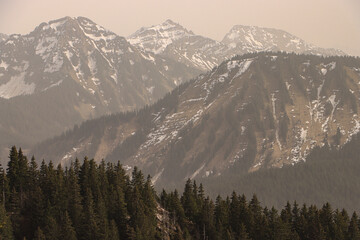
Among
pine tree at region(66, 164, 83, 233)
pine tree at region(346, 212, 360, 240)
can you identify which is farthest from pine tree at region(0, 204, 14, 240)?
pine tree at region(346, 212, 360, 240)

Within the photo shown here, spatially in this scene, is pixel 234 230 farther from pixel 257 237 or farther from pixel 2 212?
pixel 2 212

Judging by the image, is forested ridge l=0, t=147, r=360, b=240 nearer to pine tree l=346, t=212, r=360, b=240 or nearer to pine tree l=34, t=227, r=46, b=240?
pine tree l=34, t=227, r=46, b=240

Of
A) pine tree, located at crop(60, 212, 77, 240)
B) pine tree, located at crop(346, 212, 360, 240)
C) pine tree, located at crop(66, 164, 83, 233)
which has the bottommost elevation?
pine tree, located at crop(346, 212, 360, 240)

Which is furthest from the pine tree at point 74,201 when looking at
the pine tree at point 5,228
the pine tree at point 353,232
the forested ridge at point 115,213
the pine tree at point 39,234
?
the pine tree at point 353,232

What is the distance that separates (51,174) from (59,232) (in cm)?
2009

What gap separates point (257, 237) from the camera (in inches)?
5950

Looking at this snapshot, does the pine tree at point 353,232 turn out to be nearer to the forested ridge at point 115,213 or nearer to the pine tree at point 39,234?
→ the forested ridge at point 115,213

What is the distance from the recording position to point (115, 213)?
5315 inches

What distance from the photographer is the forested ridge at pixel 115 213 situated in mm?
126250

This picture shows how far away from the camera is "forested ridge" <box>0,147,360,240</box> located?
12625 cm

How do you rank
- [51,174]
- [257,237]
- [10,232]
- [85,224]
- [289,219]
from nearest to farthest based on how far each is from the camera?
[10,232]
[85,224]
[51,174]
[257,237]
[289,219]

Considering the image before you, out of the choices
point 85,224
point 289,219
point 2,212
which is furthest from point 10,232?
point 289,219

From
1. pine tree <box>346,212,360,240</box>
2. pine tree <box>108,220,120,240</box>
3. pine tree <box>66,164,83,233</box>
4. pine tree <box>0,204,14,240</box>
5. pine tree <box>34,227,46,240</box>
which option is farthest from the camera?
pine tree <box>346,212,360,240</box>

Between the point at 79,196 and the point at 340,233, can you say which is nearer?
the point at 79,196
